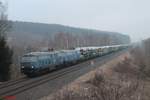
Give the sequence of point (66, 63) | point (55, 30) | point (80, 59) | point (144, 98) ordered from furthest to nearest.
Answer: point (55, 30), point (80, 59), point (66, 63), point (144, 98)

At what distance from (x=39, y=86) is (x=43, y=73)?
11.8 m

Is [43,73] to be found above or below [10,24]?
below

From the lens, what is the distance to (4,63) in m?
31.3

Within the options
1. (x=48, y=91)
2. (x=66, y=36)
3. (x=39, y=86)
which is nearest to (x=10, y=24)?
(x=39, y=86)

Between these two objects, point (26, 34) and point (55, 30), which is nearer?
point (26, 34)

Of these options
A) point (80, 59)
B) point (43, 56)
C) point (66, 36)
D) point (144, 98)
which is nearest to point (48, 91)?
point (144, 98)

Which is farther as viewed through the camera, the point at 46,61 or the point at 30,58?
the point at 46,61

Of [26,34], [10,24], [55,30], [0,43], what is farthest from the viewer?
[55,30]

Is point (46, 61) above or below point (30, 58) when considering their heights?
below

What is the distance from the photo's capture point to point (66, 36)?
145 metres

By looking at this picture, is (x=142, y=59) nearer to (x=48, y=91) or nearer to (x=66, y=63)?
(x=66, y=63)

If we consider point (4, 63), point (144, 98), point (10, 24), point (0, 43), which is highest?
point (10, 24)

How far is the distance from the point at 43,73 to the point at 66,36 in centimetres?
10903

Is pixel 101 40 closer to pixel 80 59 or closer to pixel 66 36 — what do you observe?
pixel 66 36
